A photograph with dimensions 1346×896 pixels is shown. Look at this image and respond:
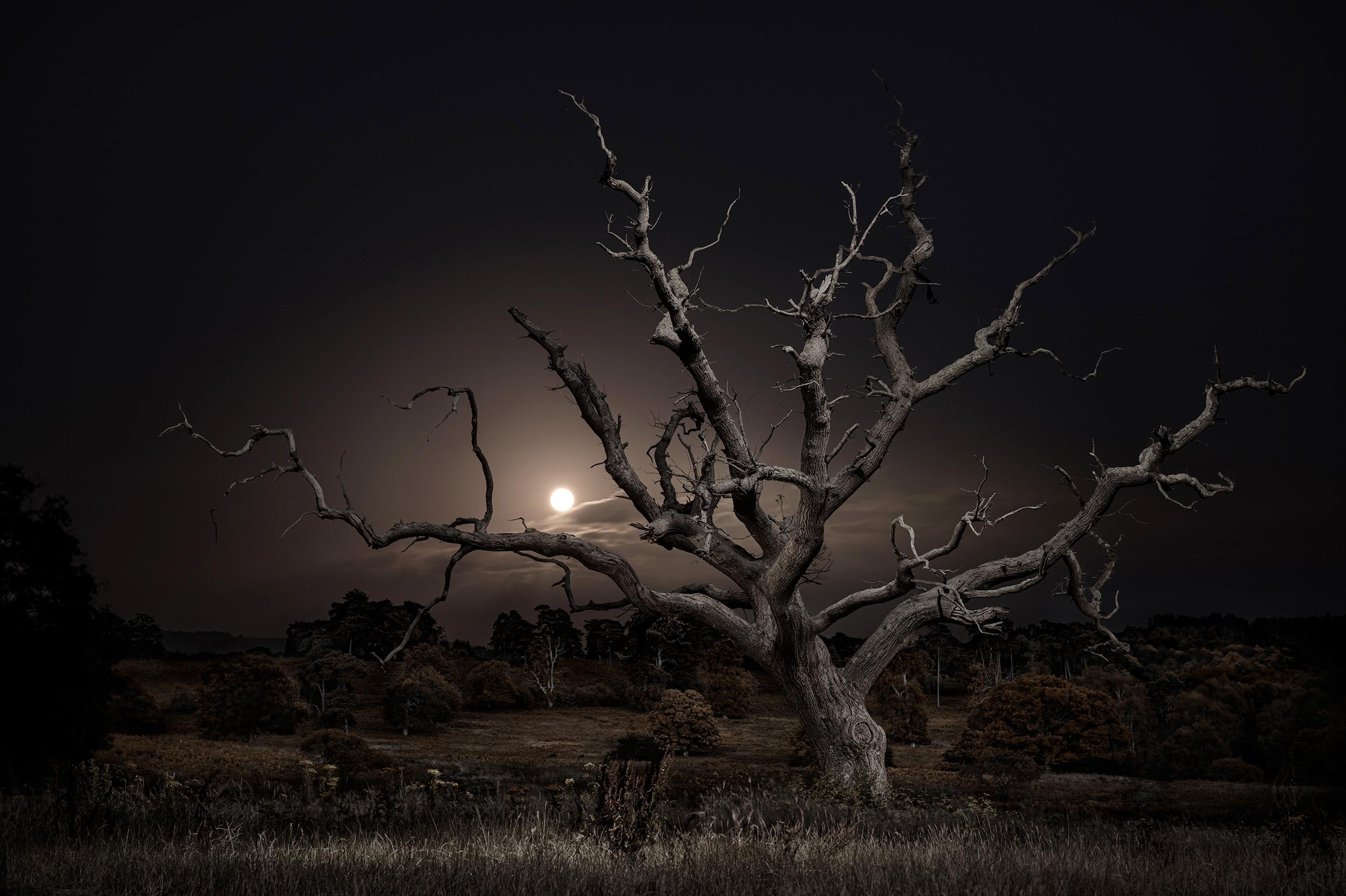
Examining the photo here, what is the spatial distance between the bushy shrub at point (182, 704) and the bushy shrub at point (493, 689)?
12761 mm

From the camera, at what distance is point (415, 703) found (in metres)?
36.6

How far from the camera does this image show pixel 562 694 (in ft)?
156

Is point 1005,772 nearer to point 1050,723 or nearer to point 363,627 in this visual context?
point 1050,723

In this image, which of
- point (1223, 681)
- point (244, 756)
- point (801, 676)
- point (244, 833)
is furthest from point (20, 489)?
point (1223, 681)

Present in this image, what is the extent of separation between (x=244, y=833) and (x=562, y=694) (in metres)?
39.8

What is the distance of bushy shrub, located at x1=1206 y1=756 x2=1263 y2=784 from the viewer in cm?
2617

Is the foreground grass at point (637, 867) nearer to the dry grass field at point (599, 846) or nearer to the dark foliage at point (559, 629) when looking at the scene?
the dry grass field at point (599, 846)

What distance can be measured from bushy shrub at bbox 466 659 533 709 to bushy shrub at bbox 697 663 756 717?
32.4ft

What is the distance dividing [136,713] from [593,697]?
2262 centimetres

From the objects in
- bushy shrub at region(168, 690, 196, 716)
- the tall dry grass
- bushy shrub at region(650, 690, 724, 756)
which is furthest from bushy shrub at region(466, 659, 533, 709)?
the tall dry grass

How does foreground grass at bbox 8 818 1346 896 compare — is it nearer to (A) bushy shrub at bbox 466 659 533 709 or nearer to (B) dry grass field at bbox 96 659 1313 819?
(B) dry grass field at bbox 96 659 1313 819

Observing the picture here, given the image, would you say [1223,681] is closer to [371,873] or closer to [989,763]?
[989,763]

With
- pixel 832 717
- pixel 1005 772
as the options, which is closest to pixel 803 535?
pixel 832 717

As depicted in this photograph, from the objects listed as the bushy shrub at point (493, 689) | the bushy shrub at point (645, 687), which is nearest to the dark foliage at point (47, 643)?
the bushy shrub at point (493, 689)
